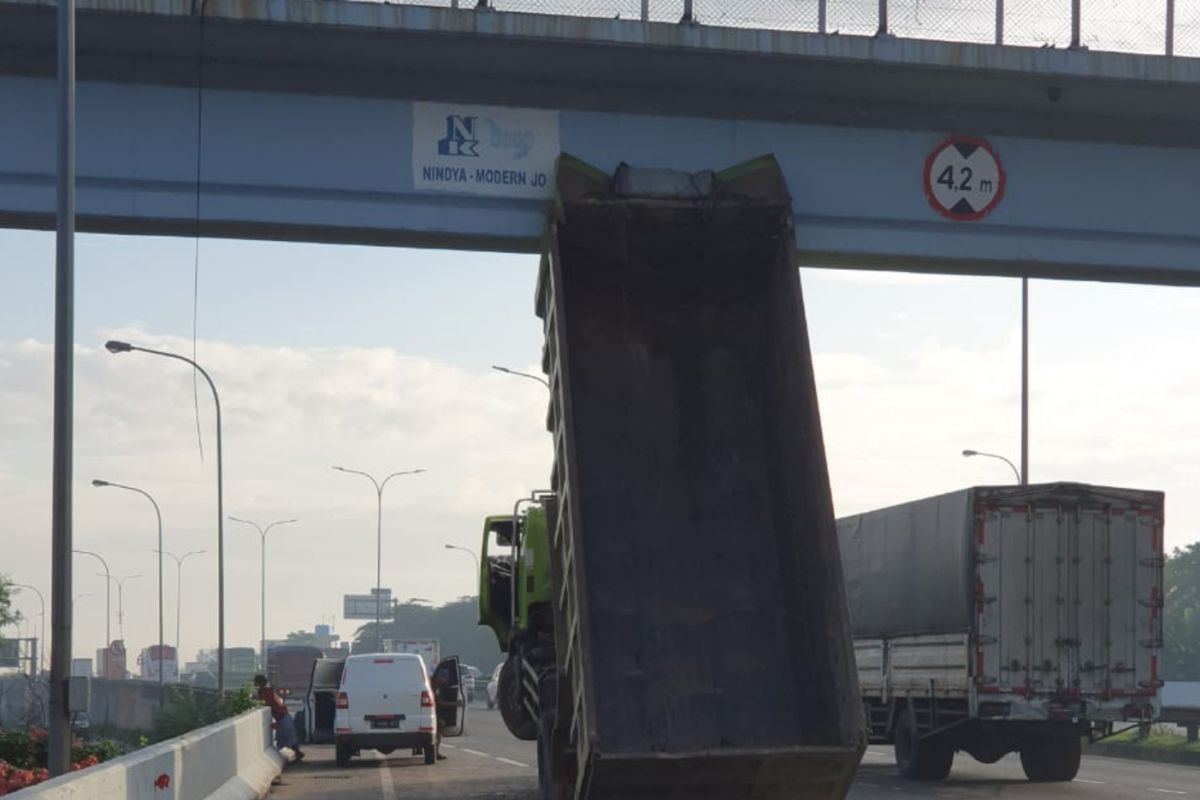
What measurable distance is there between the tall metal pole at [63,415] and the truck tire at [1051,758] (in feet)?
45.7

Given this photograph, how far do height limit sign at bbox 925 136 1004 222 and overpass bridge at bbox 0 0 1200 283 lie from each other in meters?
0.03

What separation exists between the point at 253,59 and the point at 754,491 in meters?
6.02

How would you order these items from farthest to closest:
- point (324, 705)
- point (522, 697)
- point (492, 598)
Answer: point (324, 705)
point (492, 598)
point (522, 697)

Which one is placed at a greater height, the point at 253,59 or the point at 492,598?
the point at 253,59

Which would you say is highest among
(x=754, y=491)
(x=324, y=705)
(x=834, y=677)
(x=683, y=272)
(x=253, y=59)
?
(x=253, y=59)

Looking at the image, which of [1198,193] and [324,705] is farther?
[324,705]

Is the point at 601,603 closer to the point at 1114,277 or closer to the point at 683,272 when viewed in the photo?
the point at 683,272

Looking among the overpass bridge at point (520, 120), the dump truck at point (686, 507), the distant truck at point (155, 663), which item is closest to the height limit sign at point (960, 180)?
the overpass bridge at point (520, 120)

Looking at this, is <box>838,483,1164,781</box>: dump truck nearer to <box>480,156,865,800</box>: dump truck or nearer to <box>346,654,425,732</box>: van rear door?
<box>480,156,865,800</box>: dump truck

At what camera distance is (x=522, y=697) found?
19.8 metres

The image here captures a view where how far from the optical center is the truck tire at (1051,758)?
25.4 m

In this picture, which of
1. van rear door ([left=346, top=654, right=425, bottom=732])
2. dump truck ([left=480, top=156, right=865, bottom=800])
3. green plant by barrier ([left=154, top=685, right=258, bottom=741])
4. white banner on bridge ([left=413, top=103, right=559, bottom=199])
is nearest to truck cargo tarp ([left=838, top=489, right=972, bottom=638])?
dump truck ([left=480, top=156, right=865, bottom=800])

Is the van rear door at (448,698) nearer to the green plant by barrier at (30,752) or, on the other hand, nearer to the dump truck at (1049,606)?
the dump truck at (1049,606)

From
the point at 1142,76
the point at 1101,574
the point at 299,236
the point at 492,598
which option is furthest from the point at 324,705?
the point at 1142,76
